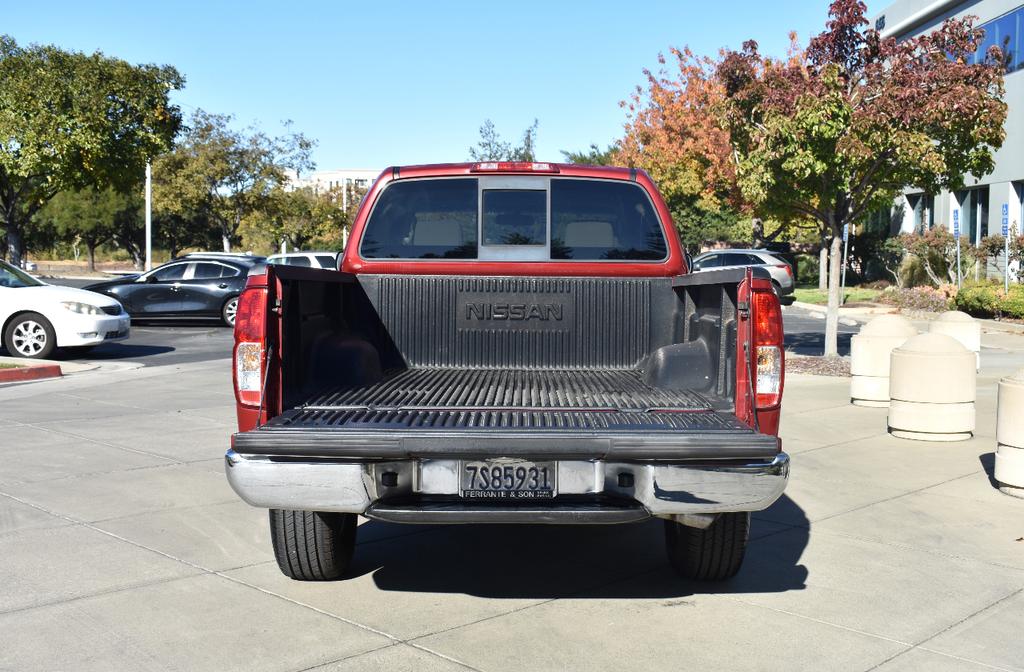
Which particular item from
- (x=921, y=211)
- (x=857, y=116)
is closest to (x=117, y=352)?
(x=857, y=116)

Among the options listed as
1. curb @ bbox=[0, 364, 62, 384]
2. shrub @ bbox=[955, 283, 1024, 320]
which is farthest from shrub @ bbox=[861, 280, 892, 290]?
curb @ bbox=[0, 364, 62, 384]

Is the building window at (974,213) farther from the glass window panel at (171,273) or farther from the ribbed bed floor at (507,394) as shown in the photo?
the ribbed bed floor at (507,394)

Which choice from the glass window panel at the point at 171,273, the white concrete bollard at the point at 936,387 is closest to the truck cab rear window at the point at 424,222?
the white concrete bollard at the point at 936,387

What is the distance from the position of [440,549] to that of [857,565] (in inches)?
86.5

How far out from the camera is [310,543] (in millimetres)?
Result: 4859

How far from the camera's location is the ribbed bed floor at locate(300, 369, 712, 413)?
459 cm

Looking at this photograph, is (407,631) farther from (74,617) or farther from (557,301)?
(557,301)

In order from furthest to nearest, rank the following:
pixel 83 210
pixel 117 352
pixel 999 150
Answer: pixel 83 210
pixel 999 150
pixel 117 352

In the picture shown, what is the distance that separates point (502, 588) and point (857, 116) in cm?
1049

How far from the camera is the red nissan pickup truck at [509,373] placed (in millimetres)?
4145

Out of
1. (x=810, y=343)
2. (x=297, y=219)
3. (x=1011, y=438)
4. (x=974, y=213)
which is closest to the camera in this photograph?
(x=1011, y=438)

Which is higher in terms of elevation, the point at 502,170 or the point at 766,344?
the point at 502,170

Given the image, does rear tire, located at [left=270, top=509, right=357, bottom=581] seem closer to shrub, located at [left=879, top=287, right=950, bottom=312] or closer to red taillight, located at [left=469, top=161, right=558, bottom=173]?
red taillight, located at [left=469, top=161, right=558, bottom=173]

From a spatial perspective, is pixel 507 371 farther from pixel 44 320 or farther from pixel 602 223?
pixel 44 320
